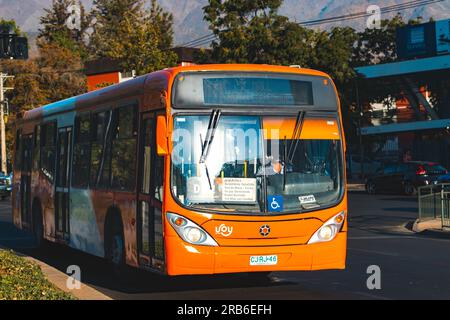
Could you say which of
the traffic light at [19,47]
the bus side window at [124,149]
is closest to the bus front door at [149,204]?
the bus side window at [124,149]

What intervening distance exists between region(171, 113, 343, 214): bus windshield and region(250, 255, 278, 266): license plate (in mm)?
601

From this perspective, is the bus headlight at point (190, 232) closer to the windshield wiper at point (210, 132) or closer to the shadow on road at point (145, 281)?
the windshield wiper at point (210, 132)

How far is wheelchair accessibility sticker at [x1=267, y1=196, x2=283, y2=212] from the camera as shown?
12.4 metres

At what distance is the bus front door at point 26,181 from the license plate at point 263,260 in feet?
31.2

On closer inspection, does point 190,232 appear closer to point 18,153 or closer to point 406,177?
point 18,153

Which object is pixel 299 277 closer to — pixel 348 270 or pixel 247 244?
pixel 348 270

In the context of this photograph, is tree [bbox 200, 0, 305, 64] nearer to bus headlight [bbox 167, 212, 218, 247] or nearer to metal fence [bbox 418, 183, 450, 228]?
metal fence [bbox 418, 183, 450, 228]

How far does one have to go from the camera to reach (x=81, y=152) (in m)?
16.6

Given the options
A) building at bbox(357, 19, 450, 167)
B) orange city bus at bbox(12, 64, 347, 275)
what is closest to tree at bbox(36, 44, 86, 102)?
building at bbox(357, 19, 450, 167)

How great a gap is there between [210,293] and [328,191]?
2191 millimetres

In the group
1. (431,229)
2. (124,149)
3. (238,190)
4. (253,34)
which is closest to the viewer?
(238,190)

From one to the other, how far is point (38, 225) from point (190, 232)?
28.1 ft

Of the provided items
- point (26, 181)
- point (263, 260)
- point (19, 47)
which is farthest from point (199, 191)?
point (26, 181)

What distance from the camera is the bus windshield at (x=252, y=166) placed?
40.3 ft
